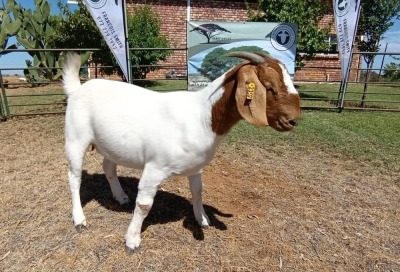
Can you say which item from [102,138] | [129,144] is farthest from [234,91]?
[102,138]

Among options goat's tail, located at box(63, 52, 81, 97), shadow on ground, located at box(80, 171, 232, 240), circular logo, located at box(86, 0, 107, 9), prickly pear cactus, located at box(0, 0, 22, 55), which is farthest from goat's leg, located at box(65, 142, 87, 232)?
prickly pear cactus, located at box(0, 0, 22, 55)

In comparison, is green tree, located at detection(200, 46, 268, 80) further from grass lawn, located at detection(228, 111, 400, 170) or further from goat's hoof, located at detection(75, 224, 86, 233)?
goat's hoof, located at detection(75, 224, 86, 233)

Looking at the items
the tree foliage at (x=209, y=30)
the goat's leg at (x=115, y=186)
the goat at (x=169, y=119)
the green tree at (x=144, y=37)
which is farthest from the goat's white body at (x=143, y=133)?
→ the green tree at (x=144, y=37)

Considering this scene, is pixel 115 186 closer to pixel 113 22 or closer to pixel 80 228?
pixel 80 228

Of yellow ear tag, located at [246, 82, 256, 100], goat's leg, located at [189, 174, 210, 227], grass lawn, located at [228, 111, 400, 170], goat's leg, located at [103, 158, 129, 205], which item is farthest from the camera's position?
grass lawn, located at [228, 111, 400, 170]

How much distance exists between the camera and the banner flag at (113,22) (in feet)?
21.3

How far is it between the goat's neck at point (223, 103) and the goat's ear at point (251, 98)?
0.47 feet

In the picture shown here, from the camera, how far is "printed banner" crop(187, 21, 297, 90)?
901 cm

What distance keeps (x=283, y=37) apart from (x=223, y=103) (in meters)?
7.52

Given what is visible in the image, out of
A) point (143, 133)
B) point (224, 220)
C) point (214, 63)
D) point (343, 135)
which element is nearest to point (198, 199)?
point (224, 220)

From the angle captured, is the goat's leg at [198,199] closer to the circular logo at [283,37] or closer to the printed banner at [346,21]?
the printed banner at [346,21]

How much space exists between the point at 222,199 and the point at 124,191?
1220 mm

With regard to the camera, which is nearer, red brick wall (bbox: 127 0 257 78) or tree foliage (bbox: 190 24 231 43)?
tree foliage (bbox: 190 24 231 43)

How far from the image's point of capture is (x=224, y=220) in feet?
11.5
